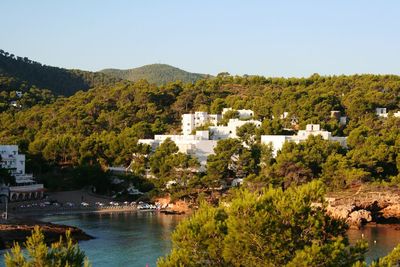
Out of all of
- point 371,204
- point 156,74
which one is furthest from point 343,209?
point 156,74

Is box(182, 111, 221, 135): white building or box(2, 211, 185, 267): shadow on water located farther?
box(182, 111, 221, 135): white building

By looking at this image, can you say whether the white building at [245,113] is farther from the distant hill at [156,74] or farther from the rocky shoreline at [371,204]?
the distant hill at [156,74]

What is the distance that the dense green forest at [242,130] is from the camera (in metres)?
46.4

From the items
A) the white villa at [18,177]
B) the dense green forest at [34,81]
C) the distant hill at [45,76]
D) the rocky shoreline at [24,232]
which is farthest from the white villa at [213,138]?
the distant hill at [45,76]

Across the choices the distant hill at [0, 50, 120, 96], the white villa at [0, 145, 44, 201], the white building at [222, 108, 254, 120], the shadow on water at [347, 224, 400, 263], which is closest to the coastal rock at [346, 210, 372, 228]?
the shadow on water at [347, 224, 400, 263]

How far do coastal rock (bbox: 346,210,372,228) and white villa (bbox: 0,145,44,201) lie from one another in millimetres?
22444

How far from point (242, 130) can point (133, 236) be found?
20.9 metres

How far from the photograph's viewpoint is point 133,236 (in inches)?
1449

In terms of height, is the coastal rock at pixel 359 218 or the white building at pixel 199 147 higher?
the white building at pixel 199 147

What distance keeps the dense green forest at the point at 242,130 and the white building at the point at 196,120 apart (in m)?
1.84

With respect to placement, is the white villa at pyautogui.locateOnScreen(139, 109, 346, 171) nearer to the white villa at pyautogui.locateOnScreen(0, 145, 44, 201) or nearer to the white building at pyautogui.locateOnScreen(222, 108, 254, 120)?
the white building at pyautogui.locateOnScreen(222, 108, 254, 120)

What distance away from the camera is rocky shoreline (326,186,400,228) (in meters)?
41.8

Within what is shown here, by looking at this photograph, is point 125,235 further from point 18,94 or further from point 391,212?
point 18,94

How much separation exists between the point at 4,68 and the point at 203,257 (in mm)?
85558
